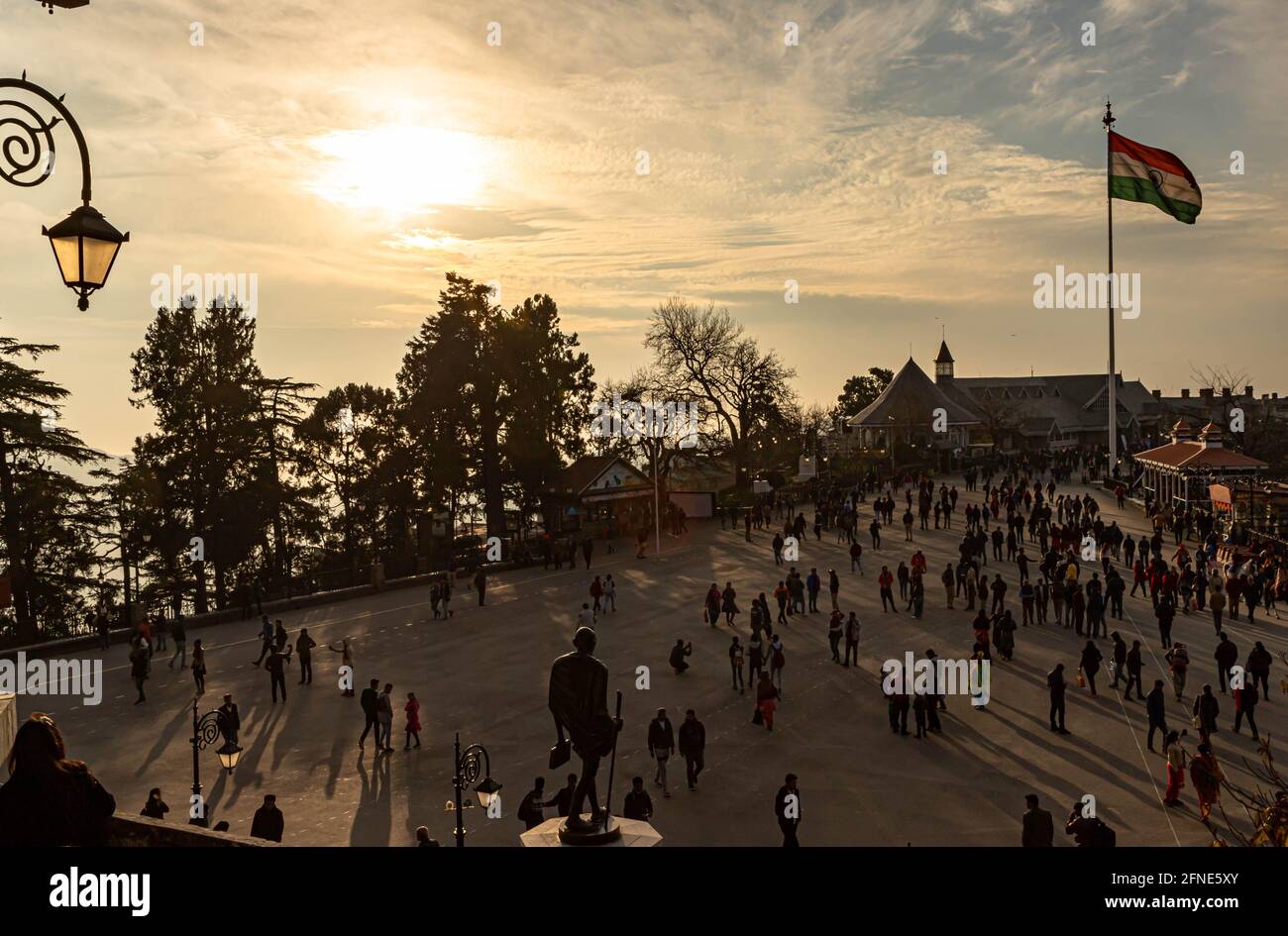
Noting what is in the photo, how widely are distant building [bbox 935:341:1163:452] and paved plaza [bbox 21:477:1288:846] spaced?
79.0 m

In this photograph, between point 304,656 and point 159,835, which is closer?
point 159,835

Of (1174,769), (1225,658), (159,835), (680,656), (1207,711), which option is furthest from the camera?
(680,656)

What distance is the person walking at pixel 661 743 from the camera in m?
16.2

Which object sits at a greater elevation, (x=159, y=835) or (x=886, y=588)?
(x=159, y=835)

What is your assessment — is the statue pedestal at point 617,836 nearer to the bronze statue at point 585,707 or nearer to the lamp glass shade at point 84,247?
the bronze statue at point 585,707

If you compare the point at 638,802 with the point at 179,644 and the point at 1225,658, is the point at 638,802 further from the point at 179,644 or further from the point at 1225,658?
the point at 179,644

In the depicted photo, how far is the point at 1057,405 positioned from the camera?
112 m

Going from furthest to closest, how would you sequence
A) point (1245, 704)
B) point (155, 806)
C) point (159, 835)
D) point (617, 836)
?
1. point (1245, 704)
2. point (155, 806)
3. point (159, 835)
4. point (617, 836)

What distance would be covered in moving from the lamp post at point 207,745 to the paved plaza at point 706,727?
0.53 meters

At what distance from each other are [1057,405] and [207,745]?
108988 mm

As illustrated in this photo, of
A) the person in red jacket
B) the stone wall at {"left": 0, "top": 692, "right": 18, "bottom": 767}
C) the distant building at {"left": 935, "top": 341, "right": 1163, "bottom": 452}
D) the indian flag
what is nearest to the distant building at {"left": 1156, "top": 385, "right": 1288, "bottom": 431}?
the distant building at {"left": 935, "top": 341, "right": 1163, "bottom": 452}

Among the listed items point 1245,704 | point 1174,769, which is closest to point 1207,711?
point 1245,704

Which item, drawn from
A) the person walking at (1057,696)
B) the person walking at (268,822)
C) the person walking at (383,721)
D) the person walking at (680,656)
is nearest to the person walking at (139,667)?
the person walking at (383,721)
